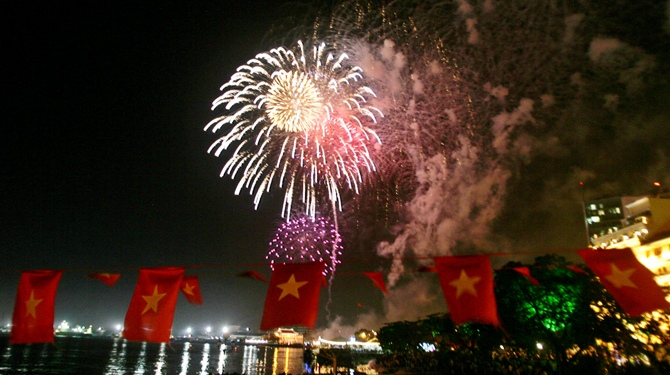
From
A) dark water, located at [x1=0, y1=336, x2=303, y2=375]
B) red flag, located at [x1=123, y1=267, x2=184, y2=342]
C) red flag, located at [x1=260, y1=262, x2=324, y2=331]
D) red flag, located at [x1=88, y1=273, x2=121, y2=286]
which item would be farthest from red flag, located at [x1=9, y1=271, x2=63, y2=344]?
dark water, located at [x1=0, y1=336, x2=303, y2=375]

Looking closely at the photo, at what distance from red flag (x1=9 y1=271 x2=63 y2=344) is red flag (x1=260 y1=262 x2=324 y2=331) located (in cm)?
525

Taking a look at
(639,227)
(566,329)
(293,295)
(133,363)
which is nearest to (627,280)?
(293,295)

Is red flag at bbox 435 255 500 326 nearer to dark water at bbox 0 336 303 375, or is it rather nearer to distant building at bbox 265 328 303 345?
dark water at bbox 0 336 303 375

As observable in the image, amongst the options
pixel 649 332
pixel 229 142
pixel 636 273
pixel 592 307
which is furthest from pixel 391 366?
pixel 636 273

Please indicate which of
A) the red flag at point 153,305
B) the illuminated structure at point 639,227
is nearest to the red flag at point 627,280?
the red flag at point 153,305

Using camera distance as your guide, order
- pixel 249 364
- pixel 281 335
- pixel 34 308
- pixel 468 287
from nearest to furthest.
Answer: pixel 468 287 → pixel 34 308 → pixel 249 364 → pixel 281 335

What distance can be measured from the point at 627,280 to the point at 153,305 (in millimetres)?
9809

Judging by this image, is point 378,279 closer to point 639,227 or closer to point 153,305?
point 153,305

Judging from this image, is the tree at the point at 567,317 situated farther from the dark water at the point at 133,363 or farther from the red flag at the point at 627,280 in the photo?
the dark water at the point at 133,363

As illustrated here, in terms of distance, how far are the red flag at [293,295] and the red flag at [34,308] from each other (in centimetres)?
525

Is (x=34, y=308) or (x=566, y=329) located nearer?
(x=34, y=308)

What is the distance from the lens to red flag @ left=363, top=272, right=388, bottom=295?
10133mm

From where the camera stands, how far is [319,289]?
8.79m

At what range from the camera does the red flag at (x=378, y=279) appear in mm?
10133
